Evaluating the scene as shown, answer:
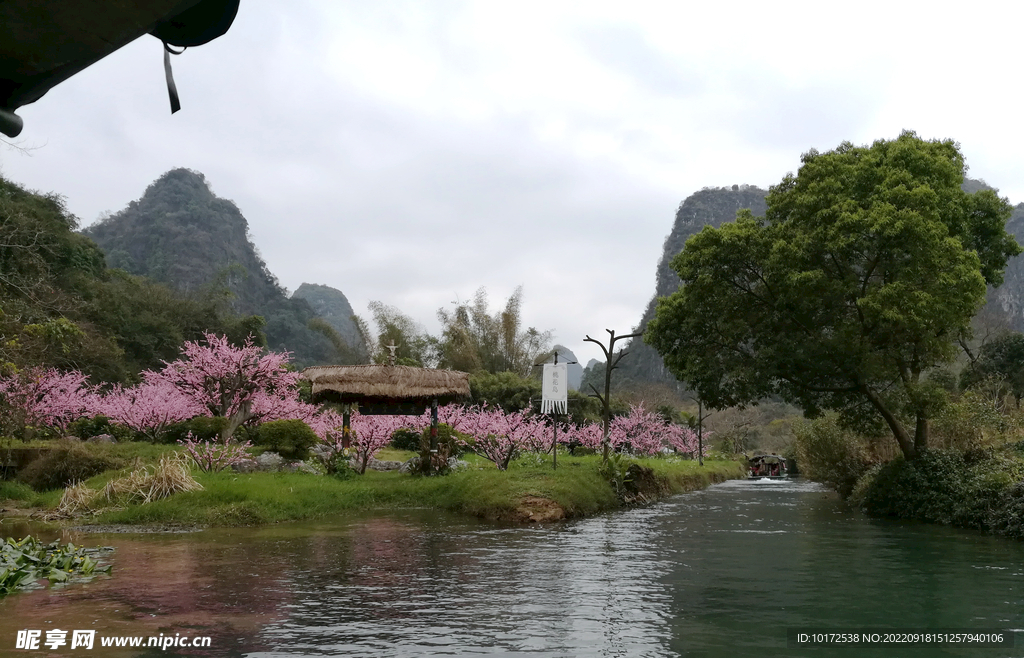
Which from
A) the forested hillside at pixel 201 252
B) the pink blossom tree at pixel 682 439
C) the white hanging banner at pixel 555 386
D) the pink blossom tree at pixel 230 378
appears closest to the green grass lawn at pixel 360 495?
the white hanging banner at pixel 555 386

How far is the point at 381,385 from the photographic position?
20.2 metres

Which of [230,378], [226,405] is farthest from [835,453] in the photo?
[226,405]

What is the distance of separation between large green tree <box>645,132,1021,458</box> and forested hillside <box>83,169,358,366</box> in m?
56.2

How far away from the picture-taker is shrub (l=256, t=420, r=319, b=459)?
21891 millimetres

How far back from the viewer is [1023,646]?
20.2ft

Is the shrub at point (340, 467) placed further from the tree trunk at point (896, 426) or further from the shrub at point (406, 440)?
the tree trunk at point (896, 426)

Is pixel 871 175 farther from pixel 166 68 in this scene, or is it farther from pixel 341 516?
pixel 166 68

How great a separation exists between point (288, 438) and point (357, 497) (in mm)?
5309

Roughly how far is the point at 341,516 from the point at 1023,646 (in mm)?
→ 12795

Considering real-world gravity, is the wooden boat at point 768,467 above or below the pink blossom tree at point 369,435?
below

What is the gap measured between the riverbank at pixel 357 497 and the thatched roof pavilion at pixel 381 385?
6.81 feet

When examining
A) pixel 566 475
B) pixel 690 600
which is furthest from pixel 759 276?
pixel 690 600

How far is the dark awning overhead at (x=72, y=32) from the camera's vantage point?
75.1 inches

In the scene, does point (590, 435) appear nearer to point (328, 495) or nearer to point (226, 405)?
point (226, 405)
